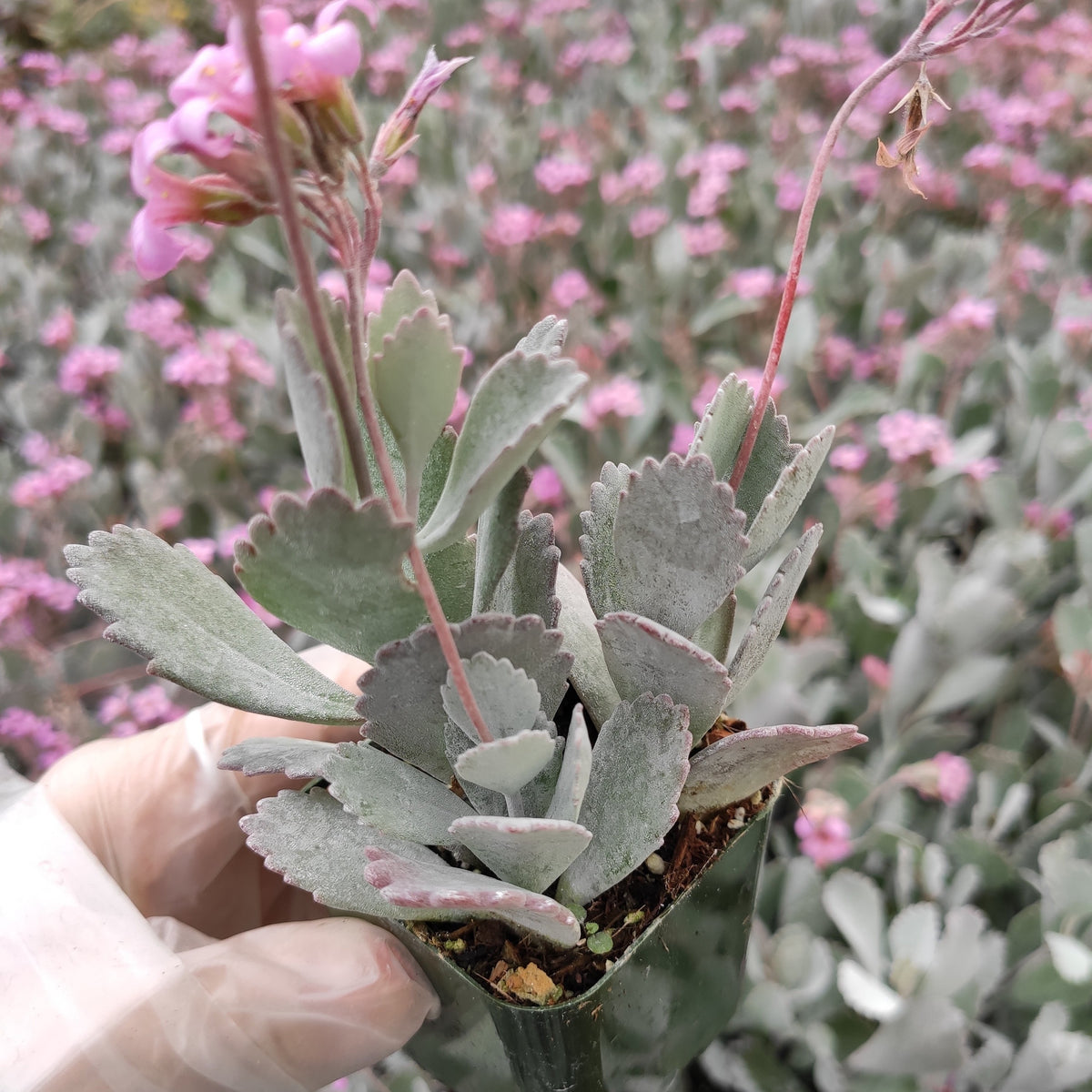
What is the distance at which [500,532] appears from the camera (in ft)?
1.28

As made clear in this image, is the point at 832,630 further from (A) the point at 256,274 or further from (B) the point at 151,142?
(A) the point at 256,274

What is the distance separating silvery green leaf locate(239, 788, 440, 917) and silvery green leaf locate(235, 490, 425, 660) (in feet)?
0.30

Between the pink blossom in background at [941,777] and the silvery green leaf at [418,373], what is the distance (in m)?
0.61

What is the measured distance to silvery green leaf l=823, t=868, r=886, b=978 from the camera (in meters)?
0.73

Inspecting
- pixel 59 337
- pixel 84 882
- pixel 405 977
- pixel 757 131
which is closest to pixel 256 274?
pixel 59 337

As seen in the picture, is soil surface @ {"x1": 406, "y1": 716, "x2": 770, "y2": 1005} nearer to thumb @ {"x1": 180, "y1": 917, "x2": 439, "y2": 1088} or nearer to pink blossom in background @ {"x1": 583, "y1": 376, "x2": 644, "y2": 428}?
thumb @ {"x1": 180, "y1": 917, "x2": 439, "y2": 1088}

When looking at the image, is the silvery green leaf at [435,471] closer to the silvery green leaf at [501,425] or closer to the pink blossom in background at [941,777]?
the silvery green leaf at [501,425]

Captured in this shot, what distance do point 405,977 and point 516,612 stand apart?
21 centimetres

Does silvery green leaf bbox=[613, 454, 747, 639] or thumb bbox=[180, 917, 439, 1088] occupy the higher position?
silvery green leaf bbox=[613, 454, 747, 639]

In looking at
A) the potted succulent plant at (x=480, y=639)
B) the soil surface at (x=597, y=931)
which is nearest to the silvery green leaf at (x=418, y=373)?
the potted succulent plant at (x=480, y=639)

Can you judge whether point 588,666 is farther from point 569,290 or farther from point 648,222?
point 648,222

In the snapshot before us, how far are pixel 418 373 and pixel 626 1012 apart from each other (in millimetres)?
316

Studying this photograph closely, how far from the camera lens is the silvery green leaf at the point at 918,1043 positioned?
2.11 ft

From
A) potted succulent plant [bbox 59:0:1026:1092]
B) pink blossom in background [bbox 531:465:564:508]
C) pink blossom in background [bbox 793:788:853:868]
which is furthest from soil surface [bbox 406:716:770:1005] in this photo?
pink blossom in background [bbox 531:465:564:508]
